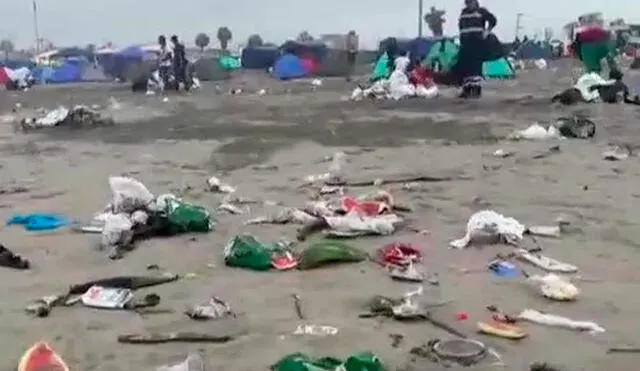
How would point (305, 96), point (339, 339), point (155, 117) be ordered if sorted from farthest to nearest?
point (305, 96), point (155, 117), point (339, 339)

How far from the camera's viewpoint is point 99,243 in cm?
663

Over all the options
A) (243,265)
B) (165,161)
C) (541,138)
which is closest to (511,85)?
(541,138)

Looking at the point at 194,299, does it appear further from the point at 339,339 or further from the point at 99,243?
the point at 99,243

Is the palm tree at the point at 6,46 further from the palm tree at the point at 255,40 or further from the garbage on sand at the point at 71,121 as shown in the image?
the garbage on sand at the point at 71,121

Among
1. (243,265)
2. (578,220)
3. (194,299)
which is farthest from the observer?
(578,220)

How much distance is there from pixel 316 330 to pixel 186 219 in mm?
2476

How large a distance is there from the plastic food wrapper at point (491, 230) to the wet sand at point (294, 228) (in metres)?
0.12

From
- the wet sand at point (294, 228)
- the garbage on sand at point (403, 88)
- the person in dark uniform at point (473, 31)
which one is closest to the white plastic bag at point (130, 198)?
the wet sand at point (294, 228)

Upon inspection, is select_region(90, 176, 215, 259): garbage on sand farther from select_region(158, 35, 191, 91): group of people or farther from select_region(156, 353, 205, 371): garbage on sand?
select_region(158, 35, 191, 91): group of people

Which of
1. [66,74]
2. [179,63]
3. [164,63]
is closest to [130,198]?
[164,63]

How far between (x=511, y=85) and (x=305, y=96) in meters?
5.54

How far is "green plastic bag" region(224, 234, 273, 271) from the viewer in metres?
5.88

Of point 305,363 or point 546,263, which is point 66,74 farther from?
point 305,363

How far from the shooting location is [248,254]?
19.5 ft
